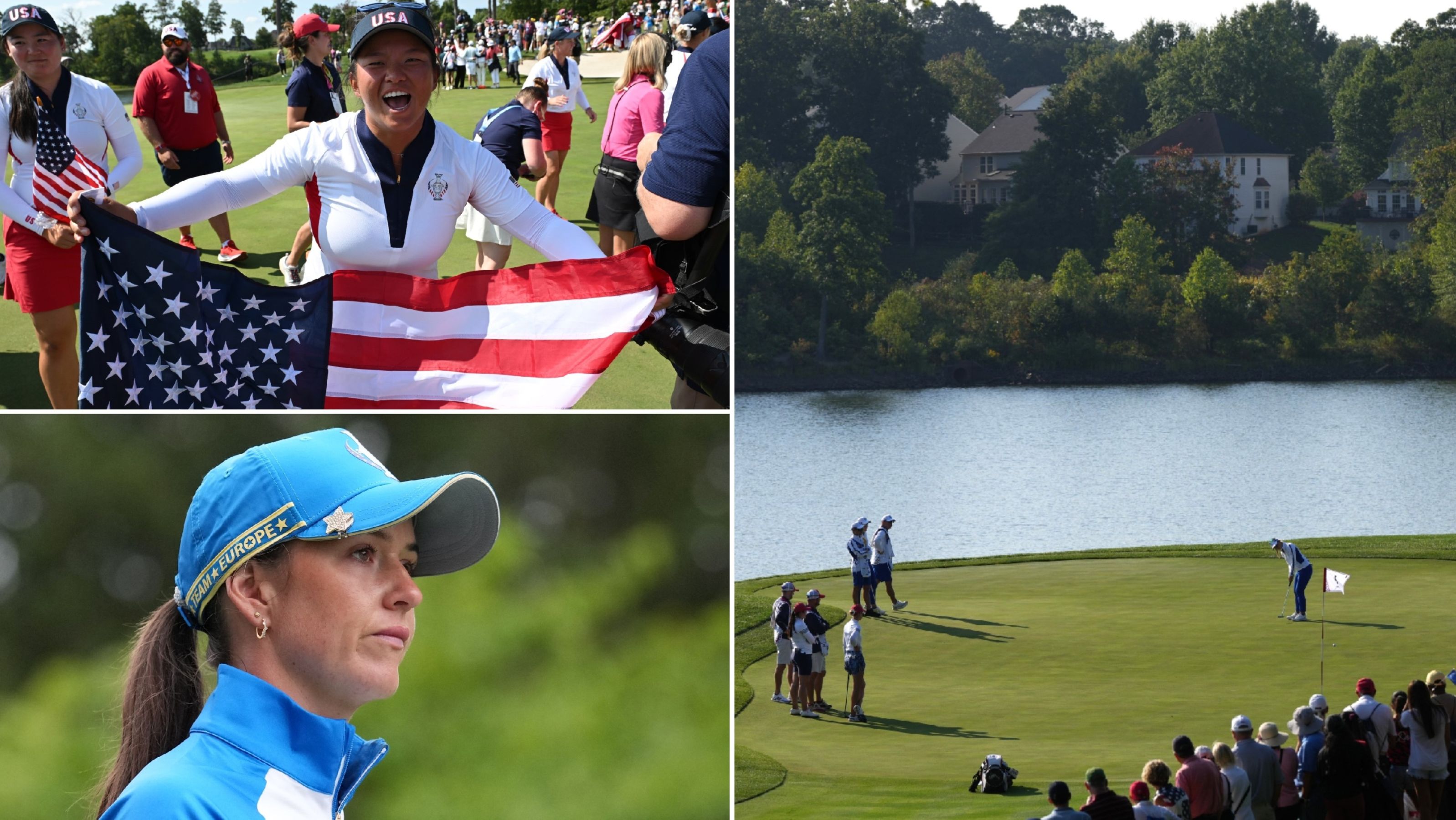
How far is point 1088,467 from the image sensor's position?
65750 mm

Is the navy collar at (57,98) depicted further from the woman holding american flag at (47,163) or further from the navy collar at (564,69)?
the navy collar at (564,69)

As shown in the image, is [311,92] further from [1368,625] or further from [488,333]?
[1368,625]

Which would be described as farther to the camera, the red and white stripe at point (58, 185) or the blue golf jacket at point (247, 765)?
the red and white stripe at point (58, 185)

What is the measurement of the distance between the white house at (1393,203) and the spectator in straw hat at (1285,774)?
312ft

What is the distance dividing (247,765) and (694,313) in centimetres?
362

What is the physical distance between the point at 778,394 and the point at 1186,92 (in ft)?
169

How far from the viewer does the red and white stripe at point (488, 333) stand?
5.15 metres

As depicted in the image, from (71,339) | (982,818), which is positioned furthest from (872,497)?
(71,339)

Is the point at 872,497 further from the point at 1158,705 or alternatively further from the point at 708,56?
the point at 708,56

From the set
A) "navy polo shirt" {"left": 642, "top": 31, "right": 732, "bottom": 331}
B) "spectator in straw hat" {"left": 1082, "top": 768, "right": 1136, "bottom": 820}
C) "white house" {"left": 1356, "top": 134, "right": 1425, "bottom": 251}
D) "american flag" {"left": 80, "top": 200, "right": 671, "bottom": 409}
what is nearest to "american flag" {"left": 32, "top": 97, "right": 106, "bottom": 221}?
"american flag" {"left": 80, "top": 200, "right": 671, "bottom": 409}

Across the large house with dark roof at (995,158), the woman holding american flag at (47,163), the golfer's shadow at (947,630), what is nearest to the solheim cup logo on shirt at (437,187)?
the woman holding american flag at (47,163)

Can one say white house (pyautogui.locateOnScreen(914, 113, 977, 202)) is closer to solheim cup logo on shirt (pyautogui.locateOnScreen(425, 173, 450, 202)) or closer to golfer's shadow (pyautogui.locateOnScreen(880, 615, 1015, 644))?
golfer's shadow (pyautogui.locateOnScreen(880, 615, 1015, 644))

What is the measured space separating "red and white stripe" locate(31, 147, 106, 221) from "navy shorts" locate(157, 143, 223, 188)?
152 inches

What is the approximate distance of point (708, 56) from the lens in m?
4.83
